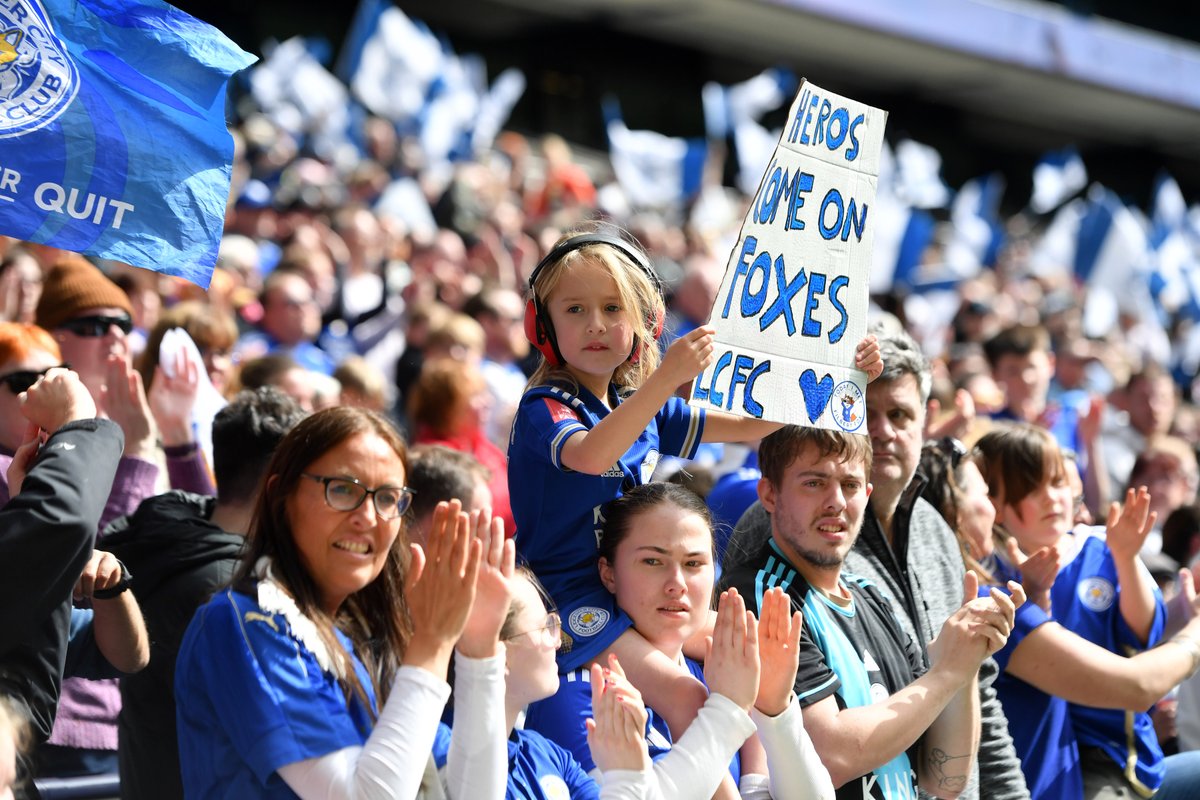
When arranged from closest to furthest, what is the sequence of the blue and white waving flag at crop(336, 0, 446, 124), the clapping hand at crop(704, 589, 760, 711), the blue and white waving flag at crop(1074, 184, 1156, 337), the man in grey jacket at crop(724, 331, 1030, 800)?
the clapping hand at crop(704, 589, 760, 711)
the man in grey jacket at crop(724, 331, 1030, 800)
the blue and white waving flag at crop(336, 0, 446, 124)
the blue and white waving flag at crop(1074, 184, 1156, 337)

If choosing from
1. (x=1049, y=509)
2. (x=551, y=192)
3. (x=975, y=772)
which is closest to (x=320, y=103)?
(x=551, y=192)

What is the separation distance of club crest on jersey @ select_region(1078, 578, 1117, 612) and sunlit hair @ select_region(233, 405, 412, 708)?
2.39 meters

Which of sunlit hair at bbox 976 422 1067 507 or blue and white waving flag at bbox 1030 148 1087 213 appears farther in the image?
blue and white waving flag at bbox 1030 148 1087 213

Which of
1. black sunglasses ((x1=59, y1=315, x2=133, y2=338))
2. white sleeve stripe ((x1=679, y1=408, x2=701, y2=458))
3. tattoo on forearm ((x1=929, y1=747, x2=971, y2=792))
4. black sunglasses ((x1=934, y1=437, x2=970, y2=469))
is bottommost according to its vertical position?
tattoo on forearm ((x1=929, y1=747, x2=971, y2=792))

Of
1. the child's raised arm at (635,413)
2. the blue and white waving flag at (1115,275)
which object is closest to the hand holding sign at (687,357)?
the child's raised arm at (635,413)

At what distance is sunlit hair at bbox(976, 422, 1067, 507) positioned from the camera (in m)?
4.68

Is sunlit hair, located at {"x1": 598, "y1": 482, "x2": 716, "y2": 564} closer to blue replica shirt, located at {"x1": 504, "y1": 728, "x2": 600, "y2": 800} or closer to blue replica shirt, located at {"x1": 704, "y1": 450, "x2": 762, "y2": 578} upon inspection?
blue replica shirt, located at {"x1": 504, "y1": 728, "x2": 600, "y2": 800}

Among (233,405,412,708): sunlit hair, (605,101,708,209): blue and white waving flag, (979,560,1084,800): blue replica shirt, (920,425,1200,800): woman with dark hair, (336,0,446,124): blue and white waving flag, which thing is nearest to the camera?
(233,405,412,708): sunlit hair

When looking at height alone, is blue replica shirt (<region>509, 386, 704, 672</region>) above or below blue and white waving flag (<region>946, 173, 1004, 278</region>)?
below

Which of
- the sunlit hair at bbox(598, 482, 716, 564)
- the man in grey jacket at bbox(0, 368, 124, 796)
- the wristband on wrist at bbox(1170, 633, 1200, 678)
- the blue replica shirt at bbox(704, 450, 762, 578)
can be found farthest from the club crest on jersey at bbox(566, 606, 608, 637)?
the wristband on wrist at bbox(1170, 633, 1200, 678)

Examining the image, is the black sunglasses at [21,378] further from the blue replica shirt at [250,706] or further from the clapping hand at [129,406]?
the blue replica shirt at [250,706]

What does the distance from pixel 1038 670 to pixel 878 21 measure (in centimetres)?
1764

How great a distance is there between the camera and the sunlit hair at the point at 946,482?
14.6ft

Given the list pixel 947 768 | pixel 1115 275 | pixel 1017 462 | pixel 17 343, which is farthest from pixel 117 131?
pixel 1115 275
